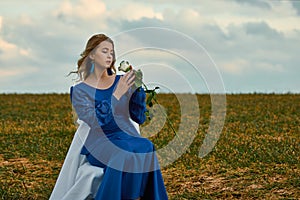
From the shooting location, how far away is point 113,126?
599 centimetres

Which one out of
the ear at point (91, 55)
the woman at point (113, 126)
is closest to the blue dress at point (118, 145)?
the woman at point (113, 126)

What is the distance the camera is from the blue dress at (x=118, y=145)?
573 cm

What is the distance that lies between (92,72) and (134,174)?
3.63 ft

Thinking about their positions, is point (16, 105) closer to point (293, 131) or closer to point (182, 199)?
point (293, 131)

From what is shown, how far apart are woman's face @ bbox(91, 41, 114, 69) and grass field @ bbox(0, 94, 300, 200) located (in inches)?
92.4

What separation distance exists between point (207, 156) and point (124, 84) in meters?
4.03

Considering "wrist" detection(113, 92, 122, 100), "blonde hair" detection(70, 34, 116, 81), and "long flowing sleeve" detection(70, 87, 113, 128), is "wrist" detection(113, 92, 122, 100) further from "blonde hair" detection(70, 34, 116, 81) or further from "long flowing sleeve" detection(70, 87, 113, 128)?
"blonde hair" detection(70, 34, 116, 81)

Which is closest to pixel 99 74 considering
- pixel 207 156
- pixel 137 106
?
pixel 137 106

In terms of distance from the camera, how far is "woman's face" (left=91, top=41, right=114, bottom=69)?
6092 millimetres

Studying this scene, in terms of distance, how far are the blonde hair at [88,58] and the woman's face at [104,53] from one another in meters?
0.03

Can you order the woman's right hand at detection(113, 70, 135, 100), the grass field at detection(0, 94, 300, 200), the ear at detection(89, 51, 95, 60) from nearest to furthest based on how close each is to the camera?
the woman's right hand at detection(113, 70, 135, 100) → the ear at detection(89, 51, 95, 60) → the grass field at detection(0, 94, 300, 200)

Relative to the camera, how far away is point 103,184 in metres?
5.77

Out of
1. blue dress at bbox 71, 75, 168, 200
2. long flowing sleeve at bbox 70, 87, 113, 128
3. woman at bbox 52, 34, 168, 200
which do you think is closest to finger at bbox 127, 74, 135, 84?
woman at bbox 52, 34, 168, 200

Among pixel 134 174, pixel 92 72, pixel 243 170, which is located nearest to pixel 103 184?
pixel 134 174
